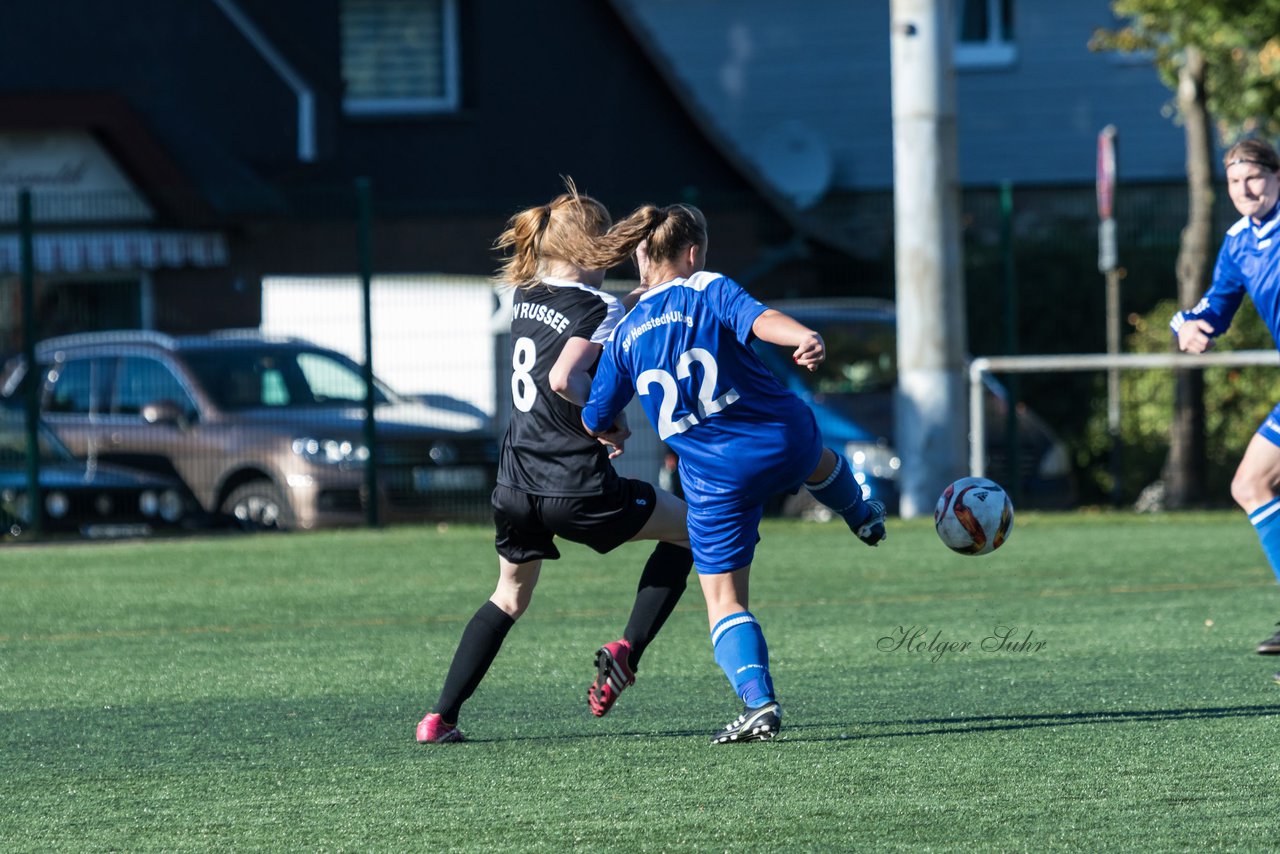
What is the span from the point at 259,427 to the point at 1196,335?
28.8 ft

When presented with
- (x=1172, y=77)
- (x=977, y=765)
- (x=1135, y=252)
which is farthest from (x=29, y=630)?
(x=1135, y=252)

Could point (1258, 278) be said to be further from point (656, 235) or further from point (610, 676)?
point (610, 676)

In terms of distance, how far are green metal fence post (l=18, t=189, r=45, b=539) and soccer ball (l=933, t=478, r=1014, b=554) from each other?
32.4 feet

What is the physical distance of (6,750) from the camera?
6523 mm

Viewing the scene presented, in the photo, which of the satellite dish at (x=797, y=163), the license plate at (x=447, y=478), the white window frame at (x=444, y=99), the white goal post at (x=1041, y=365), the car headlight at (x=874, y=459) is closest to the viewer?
the white goal post at (x=1041, y=365)

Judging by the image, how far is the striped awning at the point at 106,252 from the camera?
55.3 ft

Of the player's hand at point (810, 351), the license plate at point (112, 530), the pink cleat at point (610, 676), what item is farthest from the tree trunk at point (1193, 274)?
the player's hand at point (810, 351)

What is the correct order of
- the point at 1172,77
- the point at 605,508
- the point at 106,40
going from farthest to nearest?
1. the point at 106,40
2. the point at 1172,77
3. the point at 605,508

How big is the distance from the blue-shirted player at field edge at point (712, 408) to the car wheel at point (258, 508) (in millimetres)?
9457

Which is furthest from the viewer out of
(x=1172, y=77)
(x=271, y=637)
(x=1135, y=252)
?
(x=1135, y=252)

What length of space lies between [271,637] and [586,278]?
372cm

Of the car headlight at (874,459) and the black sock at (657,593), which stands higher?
the black sock at (657,593)

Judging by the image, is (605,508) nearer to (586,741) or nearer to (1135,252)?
(586,741)

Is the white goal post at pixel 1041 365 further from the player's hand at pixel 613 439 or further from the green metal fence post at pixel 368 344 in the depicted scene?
the player's hand at pixel 613 439
